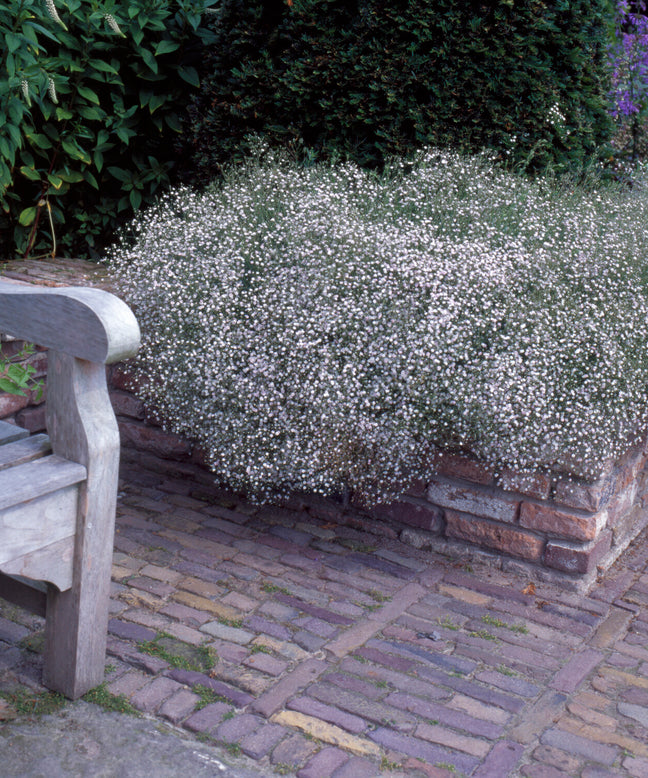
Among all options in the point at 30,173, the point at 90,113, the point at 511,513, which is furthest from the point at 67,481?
the point at 90,113

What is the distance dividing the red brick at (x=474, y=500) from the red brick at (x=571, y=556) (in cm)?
18

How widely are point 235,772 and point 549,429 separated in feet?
5.56

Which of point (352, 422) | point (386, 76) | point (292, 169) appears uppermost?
point (386, 76)

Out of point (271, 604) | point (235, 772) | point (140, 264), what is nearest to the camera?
point (235, 772)

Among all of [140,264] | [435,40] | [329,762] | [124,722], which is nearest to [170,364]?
[140,264]

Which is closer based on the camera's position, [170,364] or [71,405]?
[71,405]

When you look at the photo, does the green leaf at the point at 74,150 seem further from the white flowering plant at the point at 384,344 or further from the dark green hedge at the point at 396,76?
the white flowering plant at the point at 384,344

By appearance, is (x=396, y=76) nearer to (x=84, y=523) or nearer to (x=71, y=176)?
(x=71, y=176)

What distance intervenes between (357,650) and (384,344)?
1.09m

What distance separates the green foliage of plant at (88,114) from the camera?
3957mm

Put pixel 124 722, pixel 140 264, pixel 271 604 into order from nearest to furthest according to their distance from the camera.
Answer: pixel 124 722 < pixel 271 604 < pixel 140 264

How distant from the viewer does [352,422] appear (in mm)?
3119

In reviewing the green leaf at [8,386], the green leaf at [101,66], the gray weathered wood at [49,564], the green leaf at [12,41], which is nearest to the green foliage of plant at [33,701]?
the gray weathered wood at [49,564]

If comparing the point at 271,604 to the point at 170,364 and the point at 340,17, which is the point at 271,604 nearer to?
the point at 170,364
